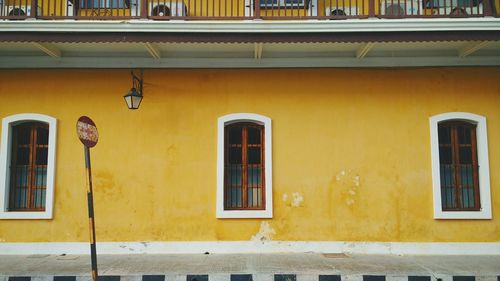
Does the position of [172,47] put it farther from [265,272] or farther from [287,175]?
[265,272]

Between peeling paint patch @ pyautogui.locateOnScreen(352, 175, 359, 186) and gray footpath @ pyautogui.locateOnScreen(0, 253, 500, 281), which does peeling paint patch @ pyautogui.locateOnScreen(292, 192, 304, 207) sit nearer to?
gray footpath @ pyautogui.locateOnScreen(0, 253, 500, 281)

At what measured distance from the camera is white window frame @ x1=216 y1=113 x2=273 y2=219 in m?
8.52

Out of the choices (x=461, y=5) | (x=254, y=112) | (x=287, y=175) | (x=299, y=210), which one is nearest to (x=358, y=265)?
(x=299, y=210)

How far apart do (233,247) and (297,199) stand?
1.58 metres

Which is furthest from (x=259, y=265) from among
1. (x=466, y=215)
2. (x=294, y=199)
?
(x=466, y=215)

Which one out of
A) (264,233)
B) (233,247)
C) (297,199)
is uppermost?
(297,199)

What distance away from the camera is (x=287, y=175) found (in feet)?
28.6

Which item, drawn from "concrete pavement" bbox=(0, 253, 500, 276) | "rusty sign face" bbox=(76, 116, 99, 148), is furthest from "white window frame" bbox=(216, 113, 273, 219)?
"rusty sign face" bbox=(76, 116, 99, 148)

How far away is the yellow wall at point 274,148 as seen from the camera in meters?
8.60

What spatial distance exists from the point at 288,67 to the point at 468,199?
4517 millimetres

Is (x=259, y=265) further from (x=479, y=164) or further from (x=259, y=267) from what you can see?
(x=479, y=164)

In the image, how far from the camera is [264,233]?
28.0 ft

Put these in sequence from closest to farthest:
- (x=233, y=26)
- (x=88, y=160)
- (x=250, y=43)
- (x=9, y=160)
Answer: (x=88, y=160) → (x=233, y=26) → (x=250, y=43) → (x=9, y=160)

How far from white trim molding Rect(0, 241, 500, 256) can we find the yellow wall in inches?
5.2
